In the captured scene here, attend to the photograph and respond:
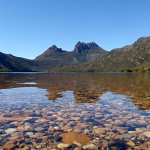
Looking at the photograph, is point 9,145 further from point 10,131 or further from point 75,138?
point 75,138

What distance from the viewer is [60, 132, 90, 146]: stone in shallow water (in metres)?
5.55

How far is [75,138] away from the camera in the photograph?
5902 mm

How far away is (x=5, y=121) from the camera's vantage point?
7828mm

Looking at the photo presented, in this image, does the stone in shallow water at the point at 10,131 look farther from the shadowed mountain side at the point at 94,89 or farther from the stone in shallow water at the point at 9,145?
the shadowed mountain side at the point at 94,89

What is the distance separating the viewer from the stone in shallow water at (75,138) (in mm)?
5555

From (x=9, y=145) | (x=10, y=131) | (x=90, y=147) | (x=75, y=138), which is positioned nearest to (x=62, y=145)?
(x=75, y=138)

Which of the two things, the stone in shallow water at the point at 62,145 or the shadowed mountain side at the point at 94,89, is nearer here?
the stone in shallow water at the point at 62,145

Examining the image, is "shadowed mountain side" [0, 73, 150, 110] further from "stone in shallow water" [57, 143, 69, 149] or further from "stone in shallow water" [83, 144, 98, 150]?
→ "stone in shallow water" [57, 143, 69, 149]

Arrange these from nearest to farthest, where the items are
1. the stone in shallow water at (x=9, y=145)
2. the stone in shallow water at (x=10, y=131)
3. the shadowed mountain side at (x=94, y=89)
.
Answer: the stone in shallow water at (x=9, y=145) < the stone in shallow water at (x=10, y=131) < the shadowed mountain side at (x=94, y=89)

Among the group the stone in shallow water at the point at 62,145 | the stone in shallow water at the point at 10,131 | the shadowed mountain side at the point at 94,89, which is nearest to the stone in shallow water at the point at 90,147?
the stone in shallow water at the point at 62,145

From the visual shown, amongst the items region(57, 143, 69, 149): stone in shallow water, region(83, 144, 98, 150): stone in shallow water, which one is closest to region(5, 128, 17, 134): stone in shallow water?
region(57, 143, 69, 149): stone in shallow water

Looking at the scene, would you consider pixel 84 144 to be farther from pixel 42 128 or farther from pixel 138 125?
pixel 138 125

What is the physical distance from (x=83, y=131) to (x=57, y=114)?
121 inches

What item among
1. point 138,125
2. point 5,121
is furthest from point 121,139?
point 5,121
